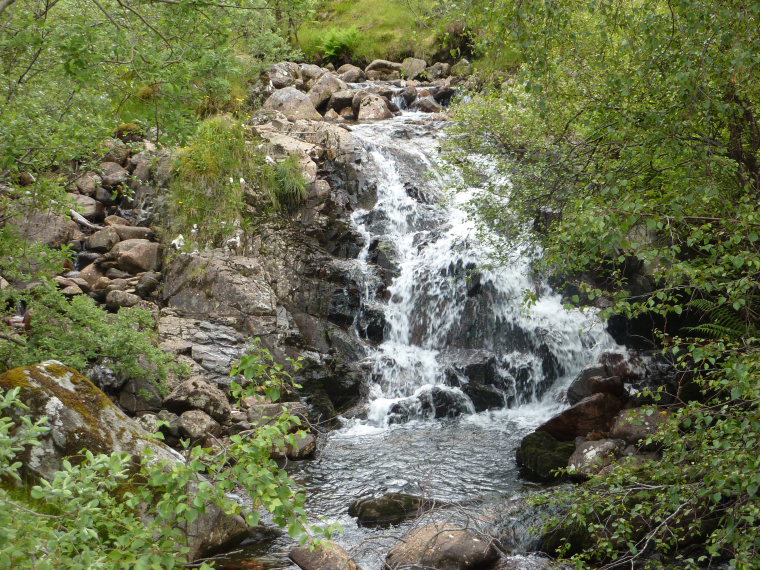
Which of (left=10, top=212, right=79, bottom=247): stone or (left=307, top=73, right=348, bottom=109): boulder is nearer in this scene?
(left=10, top=212, right=79, bottom=247): stone

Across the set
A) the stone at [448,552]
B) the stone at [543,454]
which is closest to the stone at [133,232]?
the stone at [543,454]

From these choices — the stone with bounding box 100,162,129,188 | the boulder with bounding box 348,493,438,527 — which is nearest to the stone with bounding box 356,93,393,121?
the stone with bounding box 100,162,129,188

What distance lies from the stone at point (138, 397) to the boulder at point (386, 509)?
14.3ft

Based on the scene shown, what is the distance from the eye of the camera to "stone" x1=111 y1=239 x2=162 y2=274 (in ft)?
52.5

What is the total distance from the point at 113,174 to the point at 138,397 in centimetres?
976

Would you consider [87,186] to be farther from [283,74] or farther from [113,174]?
[283,74]

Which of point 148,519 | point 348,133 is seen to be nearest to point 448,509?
point 148,519

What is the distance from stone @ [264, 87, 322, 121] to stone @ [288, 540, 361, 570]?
60.2ft

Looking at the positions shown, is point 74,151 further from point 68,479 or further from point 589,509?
point 589,509

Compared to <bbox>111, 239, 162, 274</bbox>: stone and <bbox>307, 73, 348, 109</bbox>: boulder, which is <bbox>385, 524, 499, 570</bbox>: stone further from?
<bbox>307, 73, 348, 109</bbox>: boulder

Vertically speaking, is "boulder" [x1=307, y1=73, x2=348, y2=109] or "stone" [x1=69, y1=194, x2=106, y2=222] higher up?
"boulder" [x1=307, y1=73, x2=348, y2=109]

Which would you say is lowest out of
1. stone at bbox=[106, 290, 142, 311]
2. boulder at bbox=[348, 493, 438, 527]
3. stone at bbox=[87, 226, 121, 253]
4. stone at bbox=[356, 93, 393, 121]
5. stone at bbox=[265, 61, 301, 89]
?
boulder at bbox=[348, 493, 438, 527]

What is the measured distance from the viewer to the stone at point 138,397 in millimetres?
11523

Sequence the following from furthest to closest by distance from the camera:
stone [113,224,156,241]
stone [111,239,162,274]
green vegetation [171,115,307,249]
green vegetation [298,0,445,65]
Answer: green vegetation [298,0,445,65], stone [113,224,156,241], green vegetation [171,115,307,249], stone [111,239,162,274]
